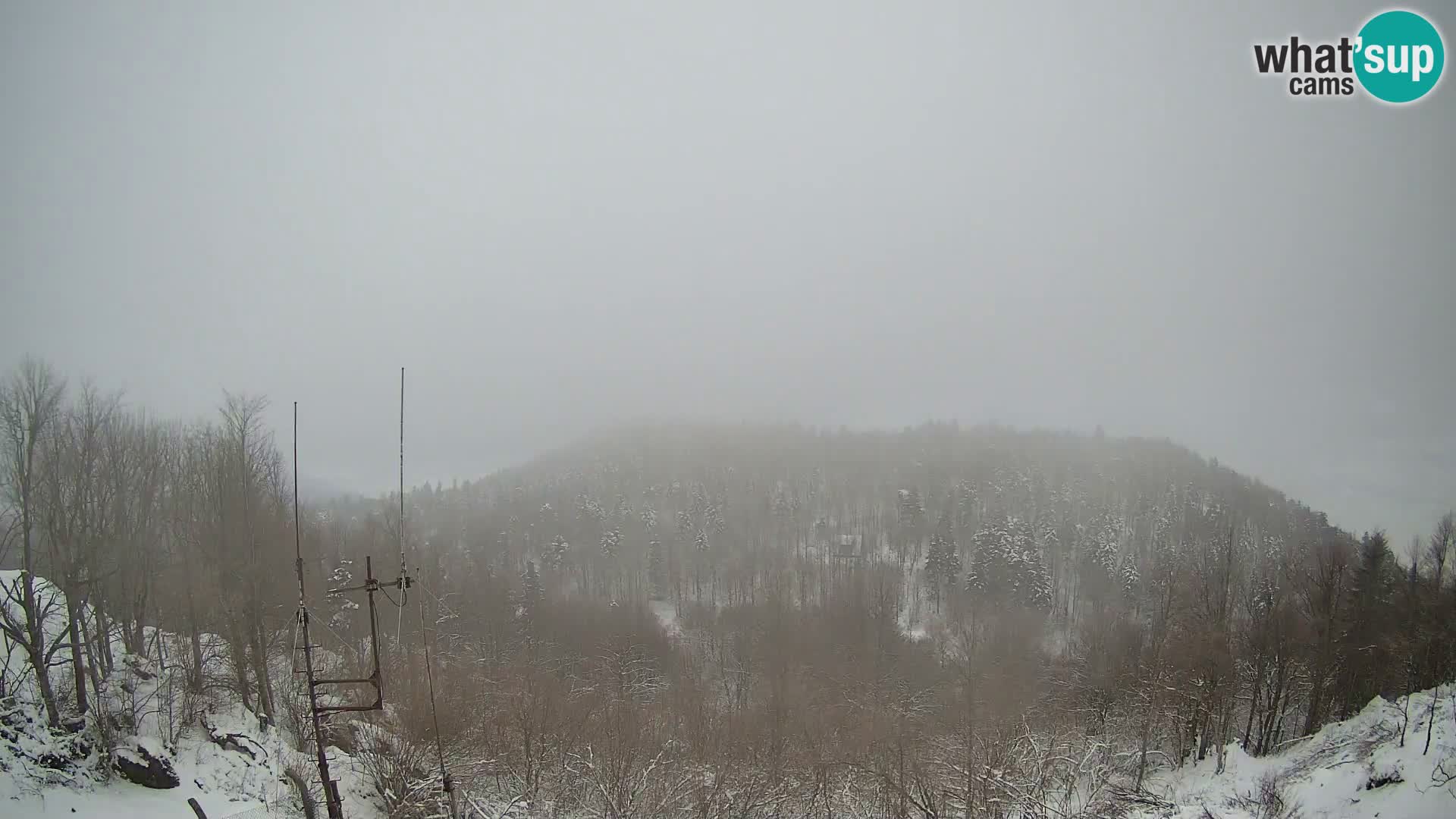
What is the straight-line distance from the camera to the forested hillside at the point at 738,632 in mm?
16828

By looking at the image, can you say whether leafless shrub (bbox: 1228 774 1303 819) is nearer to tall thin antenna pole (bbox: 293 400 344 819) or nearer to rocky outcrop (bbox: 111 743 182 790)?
tall thin antenna pole (bbox: 293 400 344 819)

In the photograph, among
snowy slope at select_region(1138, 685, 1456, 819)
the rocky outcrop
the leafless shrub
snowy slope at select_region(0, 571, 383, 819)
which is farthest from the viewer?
the rocky outcrop

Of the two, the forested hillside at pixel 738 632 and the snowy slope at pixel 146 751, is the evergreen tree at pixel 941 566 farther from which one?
the snowy slope at pixel 146 751

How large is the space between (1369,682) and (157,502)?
5396 centimetres

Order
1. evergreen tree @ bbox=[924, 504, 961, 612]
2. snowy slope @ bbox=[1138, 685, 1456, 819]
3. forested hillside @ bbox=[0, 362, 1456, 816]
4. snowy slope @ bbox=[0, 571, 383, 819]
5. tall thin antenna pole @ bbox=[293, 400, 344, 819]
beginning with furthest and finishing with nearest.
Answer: evergreen tree @ bbox=[924, 504, 961, 612], forested hillside @ bbox=[0, 362, 1456, 816], snowy slope @ bbox=[0, 571, 383, 819], snowy slope @ bbox=[1138, 685, 1456, 819], tall thin antenna pole @ bbox=[293, 400, 344, 819]

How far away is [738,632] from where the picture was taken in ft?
179

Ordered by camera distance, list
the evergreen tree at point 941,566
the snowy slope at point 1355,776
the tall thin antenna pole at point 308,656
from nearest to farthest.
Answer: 1. the tall thin antenna pole at point 308,656
2. the snowy slope at point 1355,776
3. the evergreen tree at point 941,566

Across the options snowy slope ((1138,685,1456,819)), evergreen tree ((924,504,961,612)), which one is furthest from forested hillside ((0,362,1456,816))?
snowy slope ((1138,685,1456,819))

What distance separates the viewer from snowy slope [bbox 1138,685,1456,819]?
10.8 m

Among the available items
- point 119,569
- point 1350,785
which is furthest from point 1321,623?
point 119,569

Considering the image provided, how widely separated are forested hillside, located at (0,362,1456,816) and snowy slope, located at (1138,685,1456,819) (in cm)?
259

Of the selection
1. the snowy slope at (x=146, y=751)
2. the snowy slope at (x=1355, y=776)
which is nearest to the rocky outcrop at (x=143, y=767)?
the snowy slope at (x=146, y=751)

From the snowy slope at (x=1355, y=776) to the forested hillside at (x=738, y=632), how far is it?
8.51ft

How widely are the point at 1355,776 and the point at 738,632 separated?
151 feet
